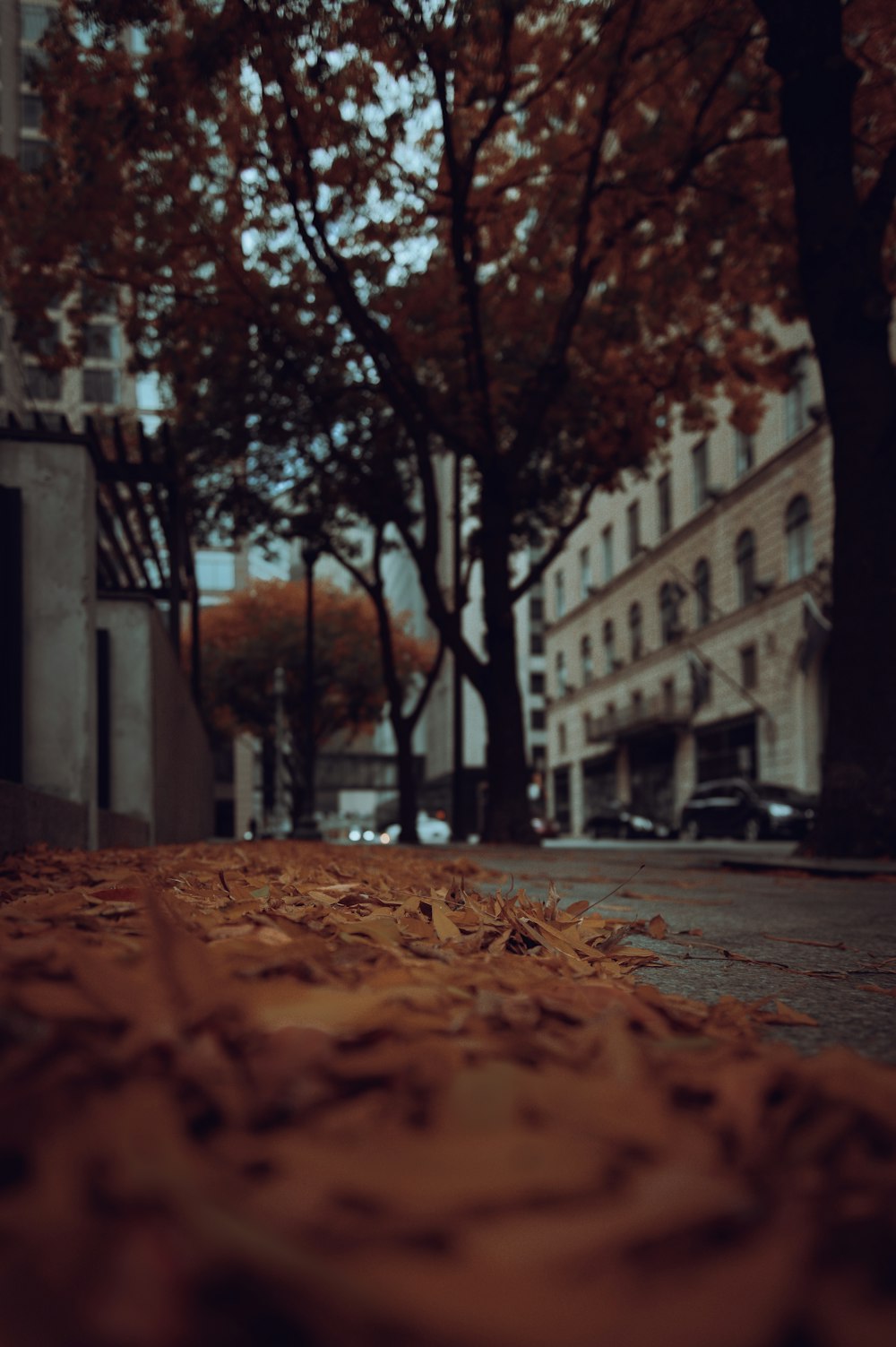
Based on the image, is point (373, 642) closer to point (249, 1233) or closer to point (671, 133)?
point (671, 133)

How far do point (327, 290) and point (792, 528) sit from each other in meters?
18.5

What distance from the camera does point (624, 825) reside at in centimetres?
3819

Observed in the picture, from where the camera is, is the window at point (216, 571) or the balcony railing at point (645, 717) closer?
the balcony railing at point (645, 717)

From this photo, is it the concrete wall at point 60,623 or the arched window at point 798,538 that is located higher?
the arched window at point 798,538

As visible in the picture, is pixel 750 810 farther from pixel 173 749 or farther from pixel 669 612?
pixel 173 749

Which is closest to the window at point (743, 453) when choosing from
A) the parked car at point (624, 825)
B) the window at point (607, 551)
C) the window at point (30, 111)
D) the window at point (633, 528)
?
the window at point (633, 528)

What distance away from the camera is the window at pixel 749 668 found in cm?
3372

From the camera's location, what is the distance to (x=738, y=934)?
3.60m

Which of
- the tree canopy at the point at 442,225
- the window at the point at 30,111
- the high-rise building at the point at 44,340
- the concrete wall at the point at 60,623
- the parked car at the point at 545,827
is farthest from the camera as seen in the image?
the window at the point at 30,111

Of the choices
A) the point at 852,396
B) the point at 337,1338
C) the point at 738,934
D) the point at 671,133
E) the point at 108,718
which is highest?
the point at 671,133

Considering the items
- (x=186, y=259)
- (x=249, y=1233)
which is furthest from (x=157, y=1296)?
(x=186, y=259)

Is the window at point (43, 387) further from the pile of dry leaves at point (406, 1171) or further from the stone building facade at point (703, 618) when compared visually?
the pile of dry leaves at point (406, 1171)

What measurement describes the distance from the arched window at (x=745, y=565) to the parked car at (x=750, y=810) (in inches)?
265

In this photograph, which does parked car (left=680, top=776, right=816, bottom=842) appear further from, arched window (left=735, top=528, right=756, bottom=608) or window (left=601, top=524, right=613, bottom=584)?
window (left=601, top=524, right=613, bottom=584)
